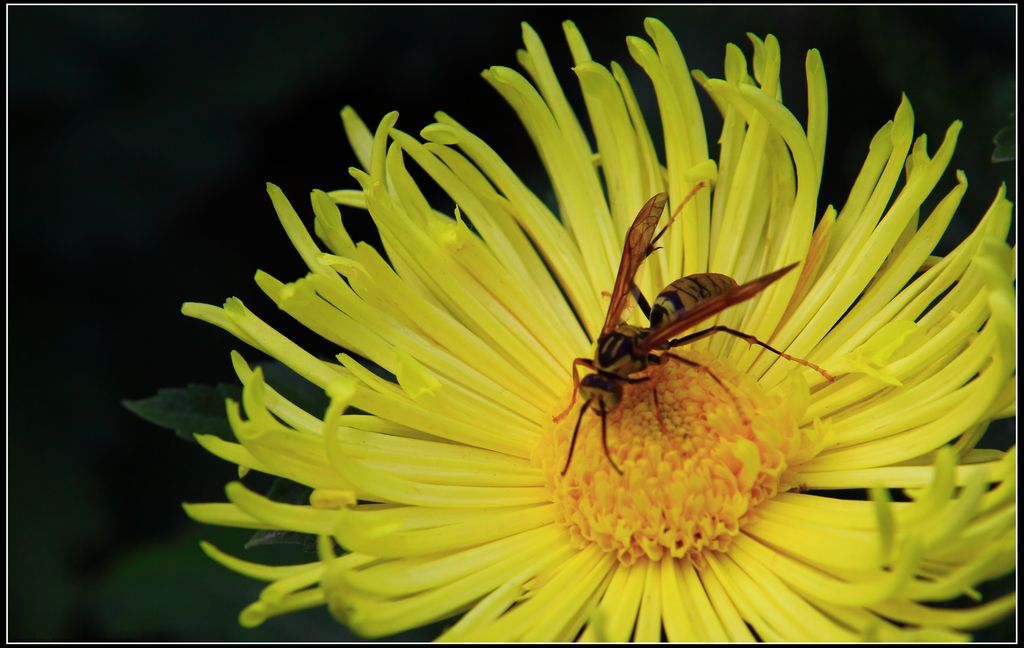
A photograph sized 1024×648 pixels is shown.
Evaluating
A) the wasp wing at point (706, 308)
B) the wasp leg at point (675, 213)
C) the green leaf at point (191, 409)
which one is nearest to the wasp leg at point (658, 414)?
the wasp wing at point (706, 308)

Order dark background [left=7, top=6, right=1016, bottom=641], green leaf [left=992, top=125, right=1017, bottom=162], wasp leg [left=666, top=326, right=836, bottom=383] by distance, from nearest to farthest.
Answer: green leaf [left=992, top=125, right=1017, bottom=162], wasp leg [left=666, top=326, right=836, bottom=383], dark background [left=7, top=6, right=1016, bottom=641]

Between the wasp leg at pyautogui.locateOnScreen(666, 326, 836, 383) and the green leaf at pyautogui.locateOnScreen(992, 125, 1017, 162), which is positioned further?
the wasp leg at pyautogui.locateOnScreen(666, 326, 836, 383)

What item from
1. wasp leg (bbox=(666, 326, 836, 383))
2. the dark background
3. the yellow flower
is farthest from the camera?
the dark background

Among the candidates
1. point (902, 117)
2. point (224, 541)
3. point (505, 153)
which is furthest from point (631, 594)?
point (505, 153)

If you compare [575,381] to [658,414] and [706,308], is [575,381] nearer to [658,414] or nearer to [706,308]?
[658,414]

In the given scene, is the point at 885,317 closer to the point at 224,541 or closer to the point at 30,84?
the point at 224,541

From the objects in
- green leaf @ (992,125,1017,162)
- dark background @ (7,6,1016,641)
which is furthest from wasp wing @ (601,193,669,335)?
dark background @ (7,6,1016,641)

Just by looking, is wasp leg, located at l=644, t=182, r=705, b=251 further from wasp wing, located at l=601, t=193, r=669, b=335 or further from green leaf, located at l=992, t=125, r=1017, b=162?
green leaf, located at l=992, t=125, r=1017, b=162
